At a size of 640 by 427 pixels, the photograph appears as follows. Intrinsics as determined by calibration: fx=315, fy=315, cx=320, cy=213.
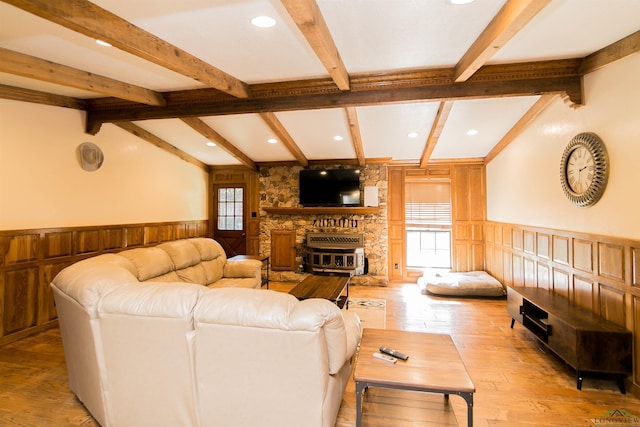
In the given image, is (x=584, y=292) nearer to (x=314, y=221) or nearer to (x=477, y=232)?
(x=477, y=232)

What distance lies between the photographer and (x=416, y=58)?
305 centimetres

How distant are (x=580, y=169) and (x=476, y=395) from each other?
2.46m

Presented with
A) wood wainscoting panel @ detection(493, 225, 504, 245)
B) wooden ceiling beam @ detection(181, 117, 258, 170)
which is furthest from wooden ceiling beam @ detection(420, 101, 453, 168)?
wooden ceiling beam @ detection(181, 117, 258, 170)

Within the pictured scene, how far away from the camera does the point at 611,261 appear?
9.28 ft

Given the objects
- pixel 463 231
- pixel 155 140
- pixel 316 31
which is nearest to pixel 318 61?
pixel 316 31

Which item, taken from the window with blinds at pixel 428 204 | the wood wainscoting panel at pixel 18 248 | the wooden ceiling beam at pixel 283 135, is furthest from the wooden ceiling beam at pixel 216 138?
the window with blinds at pixel 428 204

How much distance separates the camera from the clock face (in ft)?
10.0

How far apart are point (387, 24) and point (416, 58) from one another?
784 mm

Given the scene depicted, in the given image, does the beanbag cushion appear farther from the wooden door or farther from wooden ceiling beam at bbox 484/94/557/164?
the wooden door

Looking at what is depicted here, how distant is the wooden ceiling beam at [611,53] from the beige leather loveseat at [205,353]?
10.3ft

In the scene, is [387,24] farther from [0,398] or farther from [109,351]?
[0,398]

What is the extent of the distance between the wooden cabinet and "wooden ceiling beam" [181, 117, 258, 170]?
5.26 ft

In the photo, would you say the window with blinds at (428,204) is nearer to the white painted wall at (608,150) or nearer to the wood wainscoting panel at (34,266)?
the white painted wall at (608,150)

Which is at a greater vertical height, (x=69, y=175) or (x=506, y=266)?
(x=69, y=175)
